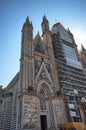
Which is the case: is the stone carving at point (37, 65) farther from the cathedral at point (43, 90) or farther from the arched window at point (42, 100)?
the arched window at point (42, 100)

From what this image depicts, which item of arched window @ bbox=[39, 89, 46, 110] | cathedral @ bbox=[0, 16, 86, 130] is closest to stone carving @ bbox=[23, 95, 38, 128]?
cathedral @ bbox=[0, 16, 86, 130]

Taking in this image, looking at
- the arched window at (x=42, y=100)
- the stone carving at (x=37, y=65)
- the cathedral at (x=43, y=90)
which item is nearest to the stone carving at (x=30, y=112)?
the cathedral at (x=43, y=90)

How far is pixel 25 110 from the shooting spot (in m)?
13.9

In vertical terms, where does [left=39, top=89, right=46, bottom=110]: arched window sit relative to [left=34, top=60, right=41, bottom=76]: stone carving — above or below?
below

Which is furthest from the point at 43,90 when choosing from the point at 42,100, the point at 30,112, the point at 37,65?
the point at 30,112

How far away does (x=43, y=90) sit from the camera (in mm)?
18328

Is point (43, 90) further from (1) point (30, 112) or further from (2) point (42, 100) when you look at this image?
(1) point (30, 112)

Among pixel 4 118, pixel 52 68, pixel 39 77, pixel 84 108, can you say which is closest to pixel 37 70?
pixel 39 77

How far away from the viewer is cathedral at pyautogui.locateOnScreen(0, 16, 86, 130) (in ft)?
48.6

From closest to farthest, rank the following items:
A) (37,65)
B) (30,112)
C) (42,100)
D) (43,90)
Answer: (30,112), (42,100), (43,90), (37,65)

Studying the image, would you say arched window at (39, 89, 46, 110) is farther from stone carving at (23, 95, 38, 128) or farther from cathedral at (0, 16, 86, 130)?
stone carving at (23, 95, 38, 128)

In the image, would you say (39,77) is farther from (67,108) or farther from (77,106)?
(77,106)

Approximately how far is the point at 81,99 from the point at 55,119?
6.75 metres

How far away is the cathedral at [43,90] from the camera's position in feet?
48.6
